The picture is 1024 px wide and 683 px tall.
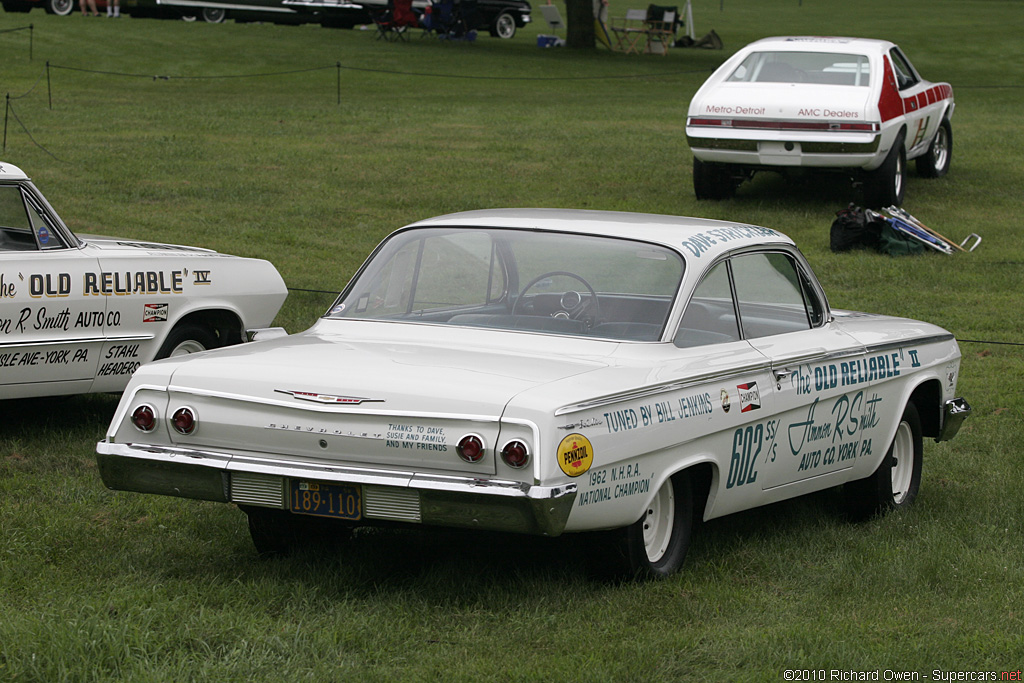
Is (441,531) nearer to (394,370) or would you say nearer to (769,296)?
(394,370)

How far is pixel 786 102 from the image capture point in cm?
1400

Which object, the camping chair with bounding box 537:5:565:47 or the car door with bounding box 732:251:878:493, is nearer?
the car door with bounding box 732:251:878:493

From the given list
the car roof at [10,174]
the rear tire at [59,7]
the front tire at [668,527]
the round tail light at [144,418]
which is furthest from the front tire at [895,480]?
the rear tire at [59,7]

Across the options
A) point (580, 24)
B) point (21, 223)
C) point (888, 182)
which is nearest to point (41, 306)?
point (21, 223)

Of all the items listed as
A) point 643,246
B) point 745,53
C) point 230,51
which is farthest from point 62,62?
point 643,246

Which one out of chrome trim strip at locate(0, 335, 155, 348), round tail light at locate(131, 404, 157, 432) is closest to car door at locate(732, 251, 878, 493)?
round tail light at locate(131, 404, 157, 432)

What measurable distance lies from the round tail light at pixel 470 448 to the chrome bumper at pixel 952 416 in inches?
125

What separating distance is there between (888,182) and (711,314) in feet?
31.0

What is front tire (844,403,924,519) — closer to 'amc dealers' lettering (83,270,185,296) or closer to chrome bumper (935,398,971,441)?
chrome bumper (935,398,971,441)

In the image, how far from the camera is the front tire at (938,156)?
55.2 feet

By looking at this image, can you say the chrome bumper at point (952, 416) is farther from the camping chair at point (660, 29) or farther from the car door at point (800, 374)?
the camping chair at point (660, 29)

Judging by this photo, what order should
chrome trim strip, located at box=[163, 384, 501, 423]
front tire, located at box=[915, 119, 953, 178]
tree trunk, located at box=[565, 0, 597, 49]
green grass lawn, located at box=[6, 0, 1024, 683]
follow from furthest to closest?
tree trunk, located at box=[565, 0, 597, 49] → front tire, located at box=[915, 119, 953, 178] → chrome trim strip, located at box=[163, 384, 501, 423] → green grass lawn, located at box=[6, 0, 1024, 683]

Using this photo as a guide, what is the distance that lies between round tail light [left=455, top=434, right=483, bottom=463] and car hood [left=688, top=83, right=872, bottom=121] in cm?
1030

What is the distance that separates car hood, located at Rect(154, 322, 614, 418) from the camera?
446 centimetres
